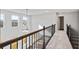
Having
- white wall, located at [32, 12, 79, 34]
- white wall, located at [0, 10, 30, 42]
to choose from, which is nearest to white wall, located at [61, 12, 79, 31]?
white wall, located at [32, 12, 79, 34]

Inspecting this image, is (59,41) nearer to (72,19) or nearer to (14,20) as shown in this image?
(72,19)

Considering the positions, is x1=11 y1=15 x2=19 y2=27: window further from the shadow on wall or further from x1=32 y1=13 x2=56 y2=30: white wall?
the shadow on wall

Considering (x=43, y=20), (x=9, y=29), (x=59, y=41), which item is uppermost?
(x=43, y=20)

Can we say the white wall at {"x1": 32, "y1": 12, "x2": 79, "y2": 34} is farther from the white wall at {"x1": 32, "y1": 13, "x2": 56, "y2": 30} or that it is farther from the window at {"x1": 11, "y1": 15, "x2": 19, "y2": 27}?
the window at {"x1": 11, "y1": 15, "x2": 19, "y2": 27}

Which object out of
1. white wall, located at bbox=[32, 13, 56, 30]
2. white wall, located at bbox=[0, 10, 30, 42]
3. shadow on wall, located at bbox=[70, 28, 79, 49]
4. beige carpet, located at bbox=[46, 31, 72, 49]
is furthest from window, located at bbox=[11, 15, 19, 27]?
shadow on wall, located at bbox=[70, 28, 79, 49]

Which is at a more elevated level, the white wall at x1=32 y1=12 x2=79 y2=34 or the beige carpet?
the white wall at x1=32 y1=12 x2=79 y2=34

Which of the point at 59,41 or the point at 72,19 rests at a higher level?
the point at 72,19

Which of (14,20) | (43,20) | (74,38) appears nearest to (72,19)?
(74,38)

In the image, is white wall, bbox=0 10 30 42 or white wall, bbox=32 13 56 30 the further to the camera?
white wall, bbox=32 13 56 30

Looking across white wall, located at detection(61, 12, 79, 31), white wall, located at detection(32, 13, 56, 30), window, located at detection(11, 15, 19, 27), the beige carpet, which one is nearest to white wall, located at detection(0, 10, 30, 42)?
window, located at detection(11, 15, 19, 27)

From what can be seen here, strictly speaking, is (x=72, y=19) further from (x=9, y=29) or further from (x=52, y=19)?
(x=9, y=29)

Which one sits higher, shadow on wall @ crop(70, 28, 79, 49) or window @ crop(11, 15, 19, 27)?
window @ crop(11, 15, 19, 27)

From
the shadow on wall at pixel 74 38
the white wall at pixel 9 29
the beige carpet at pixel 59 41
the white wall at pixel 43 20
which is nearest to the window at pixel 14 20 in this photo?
the white wall at pixel 9 29
